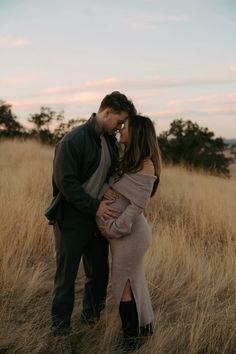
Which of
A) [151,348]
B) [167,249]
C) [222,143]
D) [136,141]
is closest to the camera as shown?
[136,141]

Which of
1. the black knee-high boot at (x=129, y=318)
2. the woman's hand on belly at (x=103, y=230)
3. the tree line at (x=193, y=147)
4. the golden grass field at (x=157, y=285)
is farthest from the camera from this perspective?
the tree line at (x=193, y=147)

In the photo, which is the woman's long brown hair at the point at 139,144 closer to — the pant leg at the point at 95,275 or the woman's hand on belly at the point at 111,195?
the woman's hand on belly at the point at 111,195

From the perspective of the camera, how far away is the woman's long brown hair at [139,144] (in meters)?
3.43

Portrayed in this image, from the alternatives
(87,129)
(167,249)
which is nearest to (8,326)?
(87,129)

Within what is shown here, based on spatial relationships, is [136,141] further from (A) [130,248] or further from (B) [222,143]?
(B) [222,143]

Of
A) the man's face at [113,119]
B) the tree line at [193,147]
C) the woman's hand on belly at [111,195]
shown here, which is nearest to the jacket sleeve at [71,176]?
the woman's hand on belly at [111,195]

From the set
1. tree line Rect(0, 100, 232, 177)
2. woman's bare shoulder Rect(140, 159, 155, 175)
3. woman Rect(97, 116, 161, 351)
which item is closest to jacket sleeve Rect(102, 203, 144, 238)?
woman Rect(97, 116, 161, 351)

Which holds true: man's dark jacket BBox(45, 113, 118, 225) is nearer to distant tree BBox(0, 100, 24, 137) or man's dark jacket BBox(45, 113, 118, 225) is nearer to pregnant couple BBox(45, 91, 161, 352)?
pregnant couple BBox(45, 91, 161, 352)

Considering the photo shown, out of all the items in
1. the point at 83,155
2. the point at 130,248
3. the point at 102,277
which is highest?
the point at 83,155

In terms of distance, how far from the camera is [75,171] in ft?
11.3

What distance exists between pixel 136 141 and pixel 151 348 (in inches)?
61.0

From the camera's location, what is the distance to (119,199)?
354 centimetres

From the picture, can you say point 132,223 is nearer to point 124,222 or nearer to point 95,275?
point 124,222

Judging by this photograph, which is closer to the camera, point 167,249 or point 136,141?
point 136,141
